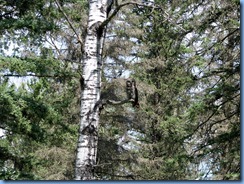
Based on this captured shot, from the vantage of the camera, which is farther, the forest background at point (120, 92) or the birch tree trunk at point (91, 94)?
the forest background at point (120, 92)

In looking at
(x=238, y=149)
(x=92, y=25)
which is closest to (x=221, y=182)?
(x=238, y=149)

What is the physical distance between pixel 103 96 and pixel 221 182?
23.2 ft

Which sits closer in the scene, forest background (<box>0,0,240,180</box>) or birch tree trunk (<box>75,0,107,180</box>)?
birch tree trunk (<box>75,0,107,180</box>)

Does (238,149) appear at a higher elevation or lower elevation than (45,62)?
lower

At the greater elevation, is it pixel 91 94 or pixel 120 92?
pixel 120 92

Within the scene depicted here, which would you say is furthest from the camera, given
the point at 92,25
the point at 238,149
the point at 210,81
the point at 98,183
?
the point at 210,81

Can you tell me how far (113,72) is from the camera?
1238 cm

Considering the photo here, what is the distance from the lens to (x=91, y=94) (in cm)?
373

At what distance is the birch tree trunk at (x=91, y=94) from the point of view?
3536 mm

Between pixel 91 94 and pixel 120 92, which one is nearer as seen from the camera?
pixel 91 94

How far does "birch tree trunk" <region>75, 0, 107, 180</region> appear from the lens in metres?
3.54

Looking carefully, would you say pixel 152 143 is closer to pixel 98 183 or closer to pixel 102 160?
pixel 102 160

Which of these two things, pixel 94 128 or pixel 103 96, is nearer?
pixel 94 128

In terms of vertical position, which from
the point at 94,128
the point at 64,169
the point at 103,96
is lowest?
the point at 64,169
